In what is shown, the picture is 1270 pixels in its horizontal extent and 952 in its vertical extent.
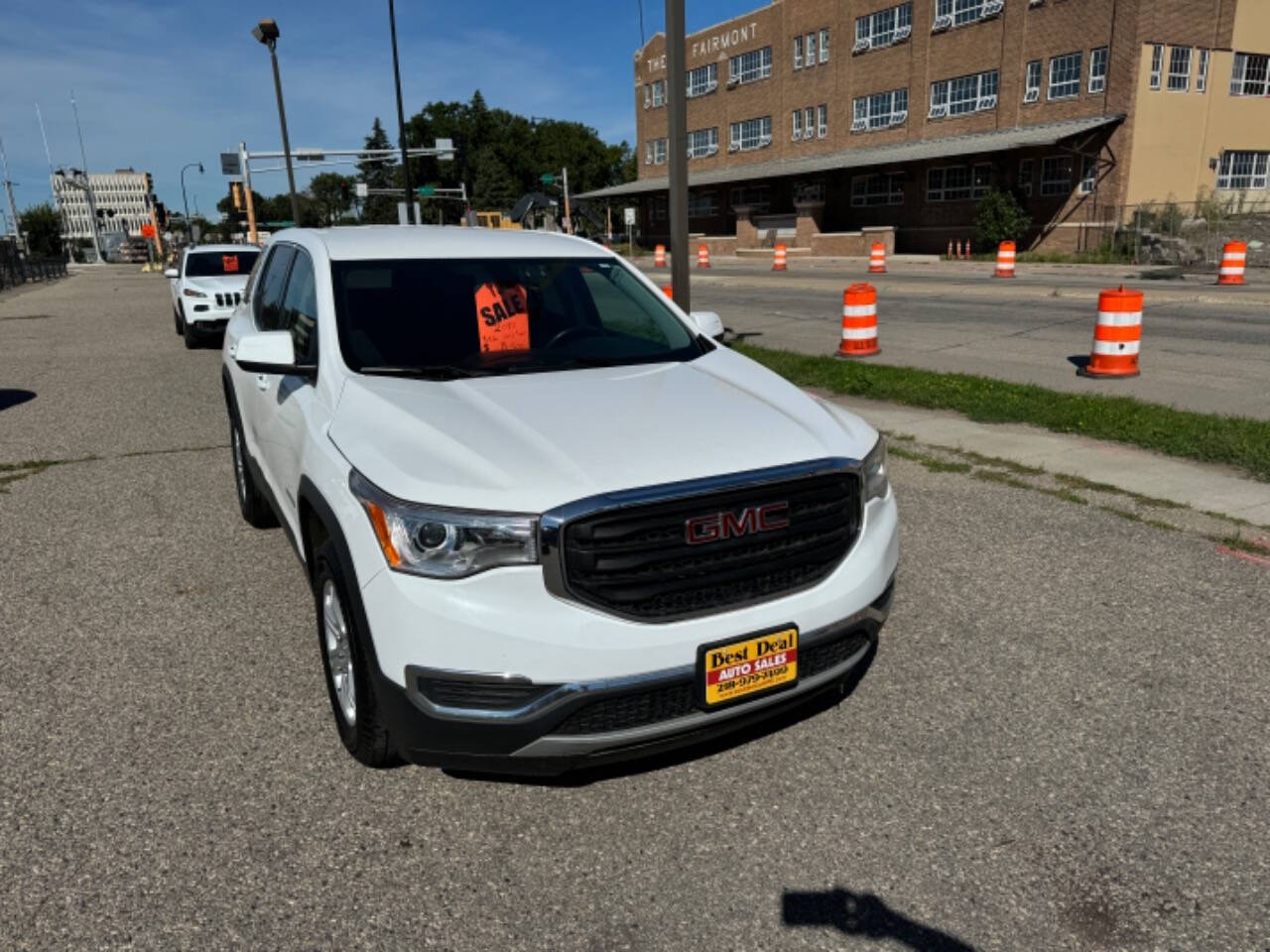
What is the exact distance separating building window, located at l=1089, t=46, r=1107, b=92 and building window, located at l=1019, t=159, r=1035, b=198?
3.23m

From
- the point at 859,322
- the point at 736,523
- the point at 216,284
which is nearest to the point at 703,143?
the point at 216,284

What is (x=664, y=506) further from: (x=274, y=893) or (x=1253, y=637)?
(x=1253, y=637)

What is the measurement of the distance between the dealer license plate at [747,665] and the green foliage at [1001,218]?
1453 inches

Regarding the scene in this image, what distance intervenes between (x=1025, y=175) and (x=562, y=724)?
3972cm

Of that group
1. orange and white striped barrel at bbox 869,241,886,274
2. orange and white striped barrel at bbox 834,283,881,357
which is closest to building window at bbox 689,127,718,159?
orange and white striped barrel at bbox 869,241,886,274

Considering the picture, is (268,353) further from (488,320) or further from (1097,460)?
(1097,460)

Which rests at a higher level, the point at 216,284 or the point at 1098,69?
the point at 1098,69

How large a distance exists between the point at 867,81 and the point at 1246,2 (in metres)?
16.5

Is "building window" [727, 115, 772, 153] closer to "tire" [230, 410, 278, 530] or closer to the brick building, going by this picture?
the brick building

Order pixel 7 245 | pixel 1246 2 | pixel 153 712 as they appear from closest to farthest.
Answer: pixel 153 712
pixel 1246 2
pixel 7 245

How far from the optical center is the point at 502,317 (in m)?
4.05

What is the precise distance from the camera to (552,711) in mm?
2607

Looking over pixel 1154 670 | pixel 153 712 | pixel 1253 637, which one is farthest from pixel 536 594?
pixel 1253 637

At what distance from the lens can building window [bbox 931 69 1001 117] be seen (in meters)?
39.8
